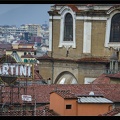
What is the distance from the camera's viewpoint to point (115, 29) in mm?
16781

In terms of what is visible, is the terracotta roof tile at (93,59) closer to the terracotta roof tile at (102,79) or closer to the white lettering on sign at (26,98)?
the terracotta roof tile at (102,79)

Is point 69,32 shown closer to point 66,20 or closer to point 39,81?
point 66,20

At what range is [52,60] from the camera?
17516 millimetres

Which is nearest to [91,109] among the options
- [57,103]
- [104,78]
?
[57,103]

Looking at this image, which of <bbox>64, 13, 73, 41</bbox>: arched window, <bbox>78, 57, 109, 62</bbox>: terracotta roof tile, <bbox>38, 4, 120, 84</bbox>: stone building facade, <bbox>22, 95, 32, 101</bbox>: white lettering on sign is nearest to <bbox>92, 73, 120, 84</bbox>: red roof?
<bbox>38, 4, 120, 84</bbox>: stone building facade

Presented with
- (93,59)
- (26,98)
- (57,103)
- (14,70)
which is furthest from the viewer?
(93,59)

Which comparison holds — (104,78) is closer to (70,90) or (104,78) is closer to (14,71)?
(70,90)

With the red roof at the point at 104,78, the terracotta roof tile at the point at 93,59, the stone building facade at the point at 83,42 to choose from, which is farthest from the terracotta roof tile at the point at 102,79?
the terracotta roof tile at the point at 93,59

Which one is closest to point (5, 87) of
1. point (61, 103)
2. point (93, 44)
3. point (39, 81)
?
point (61, 103)

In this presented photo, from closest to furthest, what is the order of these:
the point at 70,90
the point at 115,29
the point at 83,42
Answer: the point at 70,90 → the point at 115,29 → the point at 83,42

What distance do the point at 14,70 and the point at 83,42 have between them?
5.19 meters

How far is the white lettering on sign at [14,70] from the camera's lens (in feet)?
39.2

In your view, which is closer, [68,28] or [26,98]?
[26,98]

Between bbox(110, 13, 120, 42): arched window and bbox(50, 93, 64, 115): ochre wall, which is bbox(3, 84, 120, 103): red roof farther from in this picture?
bbox(110, 13, 120, 42): arched window
